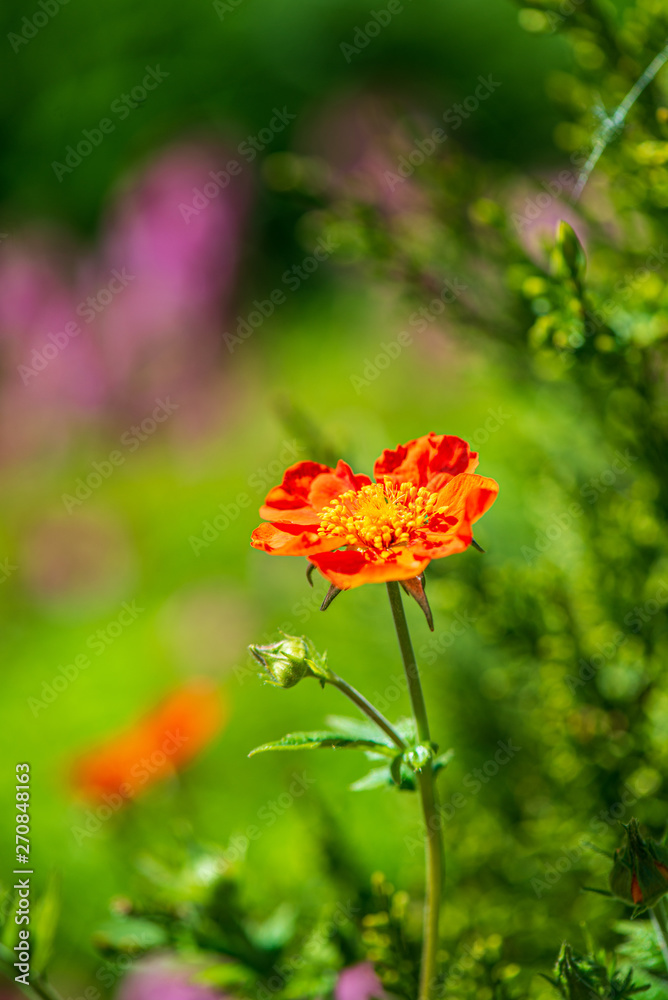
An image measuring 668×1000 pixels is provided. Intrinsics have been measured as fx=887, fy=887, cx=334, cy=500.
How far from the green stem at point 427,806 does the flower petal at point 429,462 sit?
0.23ft

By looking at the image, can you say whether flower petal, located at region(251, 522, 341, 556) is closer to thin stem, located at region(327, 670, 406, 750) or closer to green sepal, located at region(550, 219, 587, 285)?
thin stem, located at region(327, 670, 406, 750)

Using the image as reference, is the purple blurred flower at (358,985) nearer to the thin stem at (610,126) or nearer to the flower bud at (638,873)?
the flower bud at (638,873)

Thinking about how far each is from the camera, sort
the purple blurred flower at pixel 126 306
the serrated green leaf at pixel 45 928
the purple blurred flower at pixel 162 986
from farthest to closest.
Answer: the purple blurred flower at pixel 126 306, the purple blurred flower at pixel 162 986, the serrated green leaf at pixel 45 928

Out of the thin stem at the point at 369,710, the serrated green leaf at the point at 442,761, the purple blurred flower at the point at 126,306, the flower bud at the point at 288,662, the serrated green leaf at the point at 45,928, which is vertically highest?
the flower bud at the point at 288,662

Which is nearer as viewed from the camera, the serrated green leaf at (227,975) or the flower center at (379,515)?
the flower center at (379,515)

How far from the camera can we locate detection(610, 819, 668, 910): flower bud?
376 millimetres

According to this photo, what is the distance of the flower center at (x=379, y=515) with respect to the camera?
412mm

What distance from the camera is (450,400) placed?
2.35 meters

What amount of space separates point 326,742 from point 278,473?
4.21 ft

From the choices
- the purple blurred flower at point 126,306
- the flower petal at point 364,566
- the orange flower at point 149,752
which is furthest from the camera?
the purple blurred flower at point 126,306

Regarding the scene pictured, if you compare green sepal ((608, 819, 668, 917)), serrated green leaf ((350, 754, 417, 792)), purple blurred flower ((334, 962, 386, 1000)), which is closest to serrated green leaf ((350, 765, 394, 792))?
serrated green leaf ((350, 754, 417, 792))

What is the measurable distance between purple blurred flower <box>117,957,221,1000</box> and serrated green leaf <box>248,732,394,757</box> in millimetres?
515

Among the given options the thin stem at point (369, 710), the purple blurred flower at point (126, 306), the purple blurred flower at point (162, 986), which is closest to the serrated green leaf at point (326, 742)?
the thin stem at point (369, 710)

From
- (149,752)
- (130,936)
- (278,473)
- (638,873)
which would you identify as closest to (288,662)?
(638,873)
